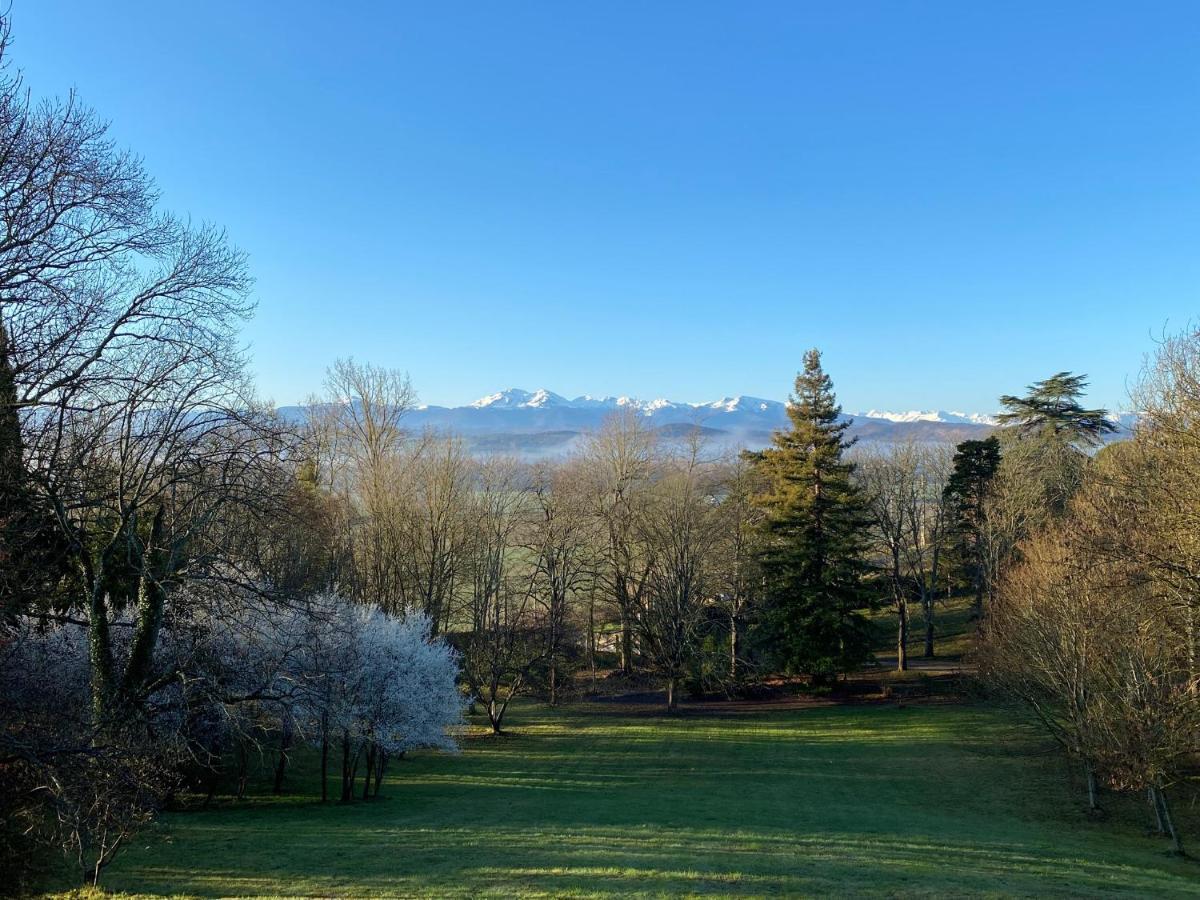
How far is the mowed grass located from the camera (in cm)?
1178

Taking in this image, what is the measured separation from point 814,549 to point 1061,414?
26.3 metres

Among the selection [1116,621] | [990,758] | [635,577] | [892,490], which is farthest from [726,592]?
[1116,621]

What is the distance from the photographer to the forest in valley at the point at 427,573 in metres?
11.6

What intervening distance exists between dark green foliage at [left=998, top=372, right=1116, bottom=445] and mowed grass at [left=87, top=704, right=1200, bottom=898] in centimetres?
2635

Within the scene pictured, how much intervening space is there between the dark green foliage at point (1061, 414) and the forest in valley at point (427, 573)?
192 millimetres

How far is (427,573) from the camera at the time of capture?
131 feet

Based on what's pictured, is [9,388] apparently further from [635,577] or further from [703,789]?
[635,577]

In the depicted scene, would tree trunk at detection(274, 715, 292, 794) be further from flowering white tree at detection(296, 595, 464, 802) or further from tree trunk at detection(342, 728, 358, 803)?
tree trunk at detection(342, 728, 358, 803)

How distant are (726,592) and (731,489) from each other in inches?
250

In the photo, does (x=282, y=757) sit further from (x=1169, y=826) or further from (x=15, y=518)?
(x=1169, y=826)

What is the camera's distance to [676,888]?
11.1 m

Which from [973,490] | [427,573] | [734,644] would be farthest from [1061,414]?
[427,573]

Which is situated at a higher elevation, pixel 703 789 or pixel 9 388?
pixel 9 388

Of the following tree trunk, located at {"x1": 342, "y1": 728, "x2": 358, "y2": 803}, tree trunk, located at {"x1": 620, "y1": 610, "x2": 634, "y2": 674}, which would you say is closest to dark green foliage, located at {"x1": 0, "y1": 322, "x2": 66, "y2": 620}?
tree trunk, located at {"x1": 342, "y1": 728, "x2": 358, "y2": 803}
